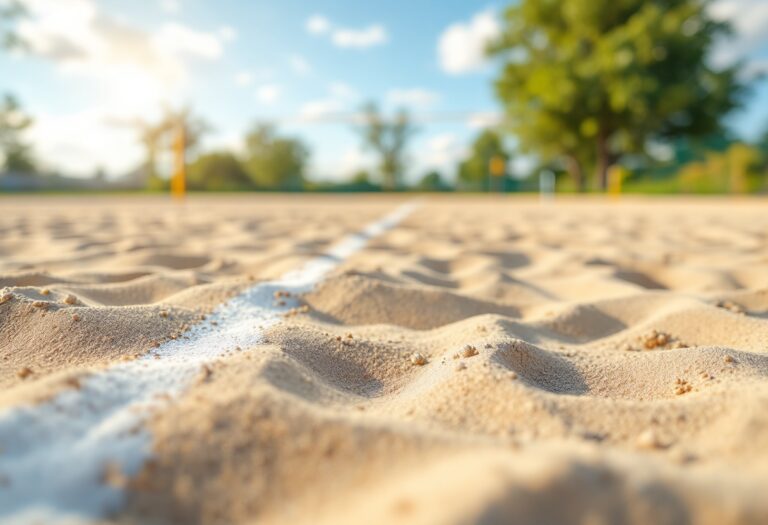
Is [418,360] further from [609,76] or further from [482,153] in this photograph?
[482,153]

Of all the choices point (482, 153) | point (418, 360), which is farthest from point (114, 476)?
point (482, 153)

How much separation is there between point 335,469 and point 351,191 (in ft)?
73.6

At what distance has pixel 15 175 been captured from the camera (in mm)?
20375

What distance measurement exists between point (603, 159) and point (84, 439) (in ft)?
60.4

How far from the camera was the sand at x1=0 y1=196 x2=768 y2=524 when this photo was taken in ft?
1.58

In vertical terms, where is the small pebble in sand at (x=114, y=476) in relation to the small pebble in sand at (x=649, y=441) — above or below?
above

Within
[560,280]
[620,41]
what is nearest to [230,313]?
[560,280]

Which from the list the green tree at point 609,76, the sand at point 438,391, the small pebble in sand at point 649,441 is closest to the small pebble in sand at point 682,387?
the sand at point 438,391

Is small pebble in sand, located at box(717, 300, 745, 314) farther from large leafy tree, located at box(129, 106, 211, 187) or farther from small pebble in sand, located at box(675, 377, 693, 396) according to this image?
large leafy tree, located at box(129, 106, 211, 187)

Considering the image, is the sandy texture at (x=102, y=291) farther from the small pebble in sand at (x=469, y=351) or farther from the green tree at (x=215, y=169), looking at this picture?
the green tree at (x=215, y=169)

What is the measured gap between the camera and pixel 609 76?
1484 centimetres

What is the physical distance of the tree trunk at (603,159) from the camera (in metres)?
16.9

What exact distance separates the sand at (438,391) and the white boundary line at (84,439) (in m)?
0.02

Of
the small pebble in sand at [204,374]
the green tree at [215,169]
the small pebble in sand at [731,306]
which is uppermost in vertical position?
the green tree at [215,169]
